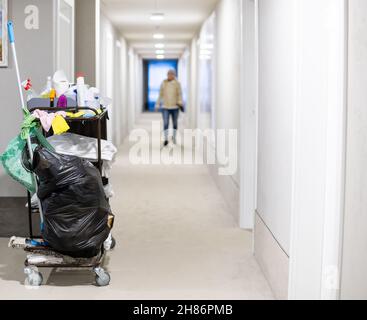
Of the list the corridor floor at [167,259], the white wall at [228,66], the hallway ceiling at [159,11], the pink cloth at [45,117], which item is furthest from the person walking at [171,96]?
the pink cloth at [45,117]

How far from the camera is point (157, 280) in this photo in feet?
14.2

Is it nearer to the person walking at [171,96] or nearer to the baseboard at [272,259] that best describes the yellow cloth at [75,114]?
the baseboard at [272,259]

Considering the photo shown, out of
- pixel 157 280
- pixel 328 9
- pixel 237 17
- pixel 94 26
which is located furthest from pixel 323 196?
pixel 94 26

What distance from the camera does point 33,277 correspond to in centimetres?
417

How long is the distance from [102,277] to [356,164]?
1.87 meters

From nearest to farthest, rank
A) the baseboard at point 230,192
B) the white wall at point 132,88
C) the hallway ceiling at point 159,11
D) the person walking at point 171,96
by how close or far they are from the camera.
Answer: the baseboard at point 230,192, the hallway ceiling at point 159,11, the person walking at point 171,96, the white wall at point 132,88

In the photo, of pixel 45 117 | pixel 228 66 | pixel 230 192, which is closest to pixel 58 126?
pixel 45 117

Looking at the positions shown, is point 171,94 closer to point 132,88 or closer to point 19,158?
point 132,88

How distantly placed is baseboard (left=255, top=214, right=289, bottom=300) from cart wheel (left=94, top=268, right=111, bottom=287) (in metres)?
1.00

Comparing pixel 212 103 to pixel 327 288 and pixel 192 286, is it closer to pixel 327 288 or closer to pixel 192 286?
pixel 192 286

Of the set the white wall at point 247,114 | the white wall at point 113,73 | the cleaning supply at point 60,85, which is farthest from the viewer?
the white wall at point 113,73

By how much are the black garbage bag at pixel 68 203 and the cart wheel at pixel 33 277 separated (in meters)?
0.22

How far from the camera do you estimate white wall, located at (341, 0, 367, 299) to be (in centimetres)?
285

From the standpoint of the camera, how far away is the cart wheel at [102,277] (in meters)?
4.16
